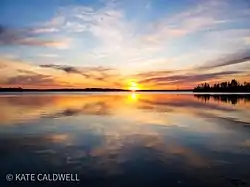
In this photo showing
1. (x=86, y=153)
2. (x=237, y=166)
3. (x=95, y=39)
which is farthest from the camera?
(x=95, y=39)

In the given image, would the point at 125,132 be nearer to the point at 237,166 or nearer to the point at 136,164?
the point at 136,164

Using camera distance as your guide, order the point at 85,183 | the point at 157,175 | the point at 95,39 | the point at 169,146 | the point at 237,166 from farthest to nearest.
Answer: the point at 95,39 < the point at 169,146 < the point at 237,166 < the point at 157,175 < the point at 85,183

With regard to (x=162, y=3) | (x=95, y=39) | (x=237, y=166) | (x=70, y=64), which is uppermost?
(x=162, y=3)

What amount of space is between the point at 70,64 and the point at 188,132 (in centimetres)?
246

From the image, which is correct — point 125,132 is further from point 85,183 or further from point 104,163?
point 85,183

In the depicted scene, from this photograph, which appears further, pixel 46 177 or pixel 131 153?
pixel 131 153

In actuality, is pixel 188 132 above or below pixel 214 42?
below

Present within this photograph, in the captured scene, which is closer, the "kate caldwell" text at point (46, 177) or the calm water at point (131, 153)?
the "kate caldwell" text at point (46, 177)

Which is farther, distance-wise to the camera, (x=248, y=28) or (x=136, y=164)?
(x=248, y=28)

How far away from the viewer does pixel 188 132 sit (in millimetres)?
5449

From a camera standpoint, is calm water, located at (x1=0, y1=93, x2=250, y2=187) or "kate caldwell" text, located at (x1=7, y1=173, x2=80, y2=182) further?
calm water, located at (x1=0, y1=93, x2=250, y2=187)

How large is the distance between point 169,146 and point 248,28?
2026 millimetres

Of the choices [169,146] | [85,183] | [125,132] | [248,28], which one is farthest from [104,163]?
[248,28]

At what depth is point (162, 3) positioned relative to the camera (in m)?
4.37
